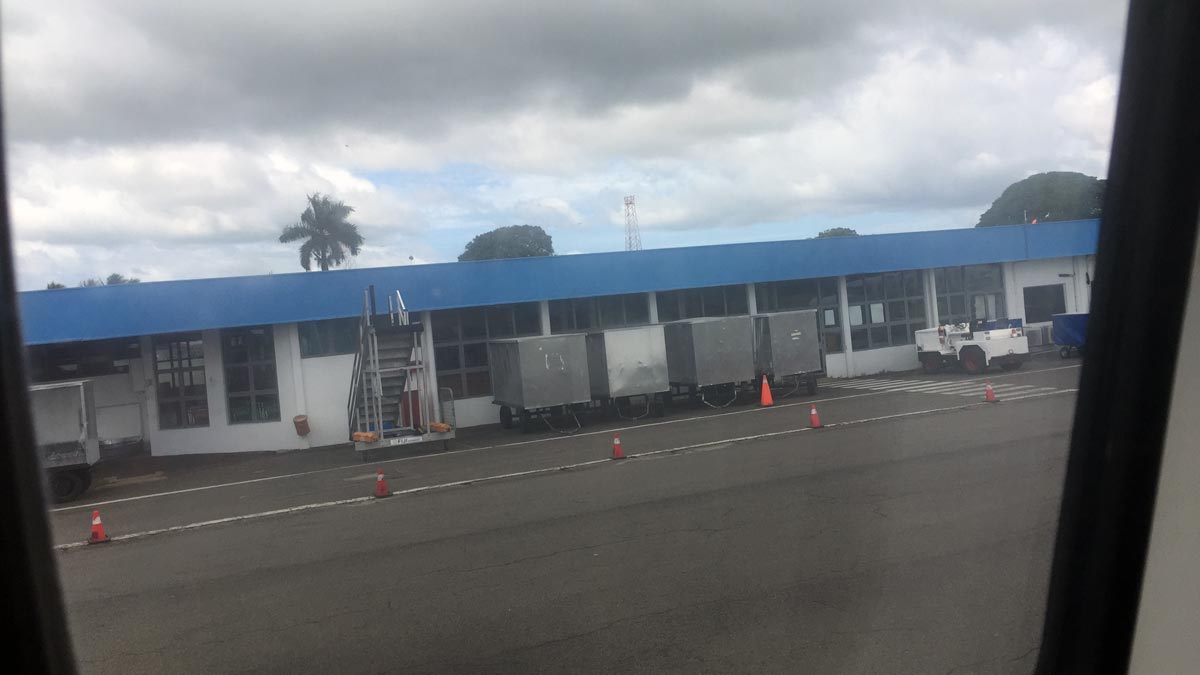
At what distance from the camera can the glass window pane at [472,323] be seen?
23641 millimetres

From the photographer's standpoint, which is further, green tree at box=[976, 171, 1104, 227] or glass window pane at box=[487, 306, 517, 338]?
glass window pane at box=[487, 306, 517, 338]

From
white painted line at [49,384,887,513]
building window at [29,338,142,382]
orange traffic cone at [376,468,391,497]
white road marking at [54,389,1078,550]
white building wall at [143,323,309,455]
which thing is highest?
building window at [29,338,142,382]

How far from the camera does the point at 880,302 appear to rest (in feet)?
90.4

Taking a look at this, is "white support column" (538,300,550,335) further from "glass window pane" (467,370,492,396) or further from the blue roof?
"glass window pane" (467,370,492,396)

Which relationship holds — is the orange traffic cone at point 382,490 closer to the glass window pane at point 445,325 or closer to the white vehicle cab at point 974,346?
the glass window pane at point 445,325

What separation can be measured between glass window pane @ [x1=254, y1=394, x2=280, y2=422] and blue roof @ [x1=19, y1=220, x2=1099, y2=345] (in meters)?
2.12

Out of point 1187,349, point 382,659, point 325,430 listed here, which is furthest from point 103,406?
point 1187,349

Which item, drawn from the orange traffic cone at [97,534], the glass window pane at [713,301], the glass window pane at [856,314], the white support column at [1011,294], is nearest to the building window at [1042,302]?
the white support column at [1011,294]

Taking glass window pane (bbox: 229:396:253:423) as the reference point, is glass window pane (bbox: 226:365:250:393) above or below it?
above

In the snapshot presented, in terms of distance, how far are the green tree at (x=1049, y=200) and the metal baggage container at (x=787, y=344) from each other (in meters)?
12.2

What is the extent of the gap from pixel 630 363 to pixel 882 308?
1076 centimetres

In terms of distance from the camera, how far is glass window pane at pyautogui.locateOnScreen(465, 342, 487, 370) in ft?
77.7

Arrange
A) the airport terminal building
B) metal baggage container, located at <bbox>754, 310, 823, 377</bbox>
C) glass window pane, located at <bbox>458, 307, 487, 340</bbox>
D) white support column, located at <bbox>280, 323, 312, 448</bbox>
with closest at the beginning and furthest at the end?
the airport terminal building → white support column, located at <bbox>280, 323, 312, 448</bbox> → metal baggage container, located at <bbox>754, 310, 823, 377</bbox> → glass window pane, located at <bbox>458, 307, 487, 340</bbox>

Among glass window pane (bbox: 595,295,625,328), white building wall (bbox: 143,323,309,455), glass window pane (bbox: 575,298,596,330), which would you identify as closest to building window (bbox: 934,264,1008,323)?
glass window pane (bbox: 595,295,625,328)
